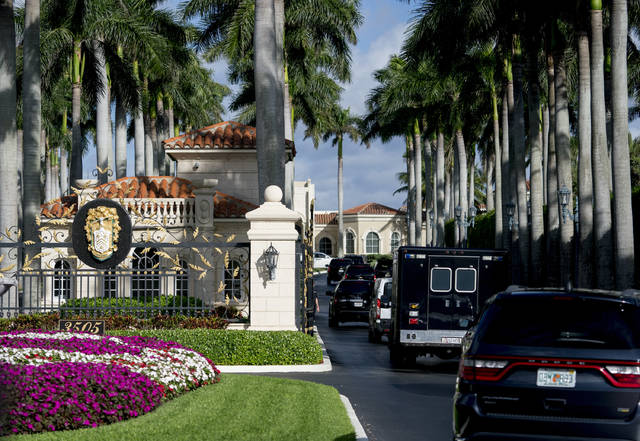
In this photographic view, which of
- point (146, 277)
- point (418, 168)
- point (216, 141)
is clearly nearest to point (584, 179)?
point (216, 141)

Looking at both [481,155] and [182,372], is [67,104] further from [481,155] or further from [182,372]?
[182,372]

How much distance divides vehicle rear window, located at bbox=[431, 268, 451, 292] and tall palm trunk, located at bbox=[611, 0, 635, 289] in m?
7.17

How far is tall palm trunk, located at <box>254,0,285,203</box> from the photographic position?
2236cm

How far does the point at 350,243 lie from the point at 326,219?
4245 millimetres

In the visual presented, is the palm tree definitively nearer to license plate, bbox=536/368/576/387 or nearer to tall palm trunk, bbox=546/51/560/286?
tall palm trunk, bbox=546/51/560/286

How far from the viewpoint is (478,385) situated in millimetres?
7449

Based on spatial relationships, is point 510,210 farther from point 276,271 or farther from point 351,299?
point 276,271

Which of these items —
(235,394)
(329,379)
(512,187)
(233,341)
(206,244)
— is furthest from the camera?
(512,187)

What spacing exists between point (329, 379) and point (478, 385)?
8.84 metres

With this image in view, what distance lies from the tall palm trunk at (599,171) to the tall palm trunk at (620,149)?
99 cm

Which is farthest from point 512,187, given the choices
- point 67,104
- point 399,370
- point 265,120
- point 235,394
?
point 67,104

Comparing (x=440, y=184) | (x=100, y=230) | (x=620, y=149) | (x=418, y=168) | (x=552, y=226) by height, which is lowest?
(x=100, y=230)

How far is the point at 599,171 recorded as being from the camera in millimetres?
25719

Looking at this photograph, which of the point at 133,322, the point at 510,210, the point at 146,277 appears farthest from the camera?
the point at 510,210
